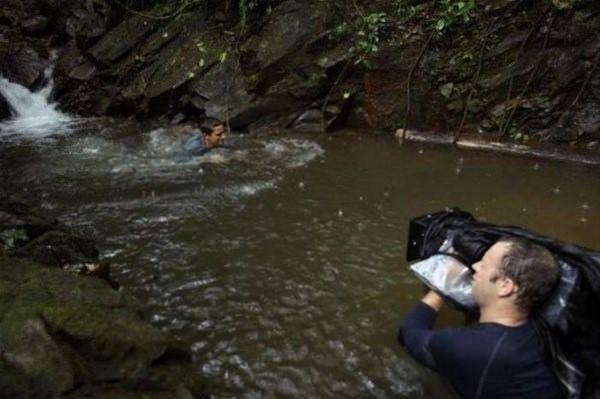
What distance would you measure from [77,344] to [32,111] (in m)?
11.4

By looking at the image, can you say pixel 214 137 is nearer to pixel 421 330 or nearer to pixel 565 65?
pixel 565 65

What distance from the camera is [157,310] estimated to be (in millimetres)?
4719

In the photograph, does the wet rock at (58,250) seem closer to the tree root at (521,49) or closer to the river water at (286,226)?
the river water at (286,226)

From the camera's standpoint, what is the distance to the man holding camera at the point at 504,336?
2736 mm

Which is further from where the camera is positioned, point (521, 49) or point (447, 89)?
point (447, 89)

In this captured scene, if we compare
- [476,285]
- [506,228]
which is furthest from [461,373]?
[506,228]

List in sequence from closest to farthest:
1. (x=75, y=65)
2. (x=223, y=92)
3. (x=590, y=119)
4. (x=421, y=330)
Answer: (x=421, y=330) < (x=590, y=119) < (x=223, y=92) < (x=75, y=65)

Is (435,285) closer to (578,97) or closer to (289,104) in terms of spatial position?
(578,97)

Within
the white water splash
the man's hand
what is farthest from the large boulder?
the man's hand

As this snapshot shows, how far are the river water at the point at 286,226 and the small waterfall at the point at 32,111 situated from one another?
1.30m

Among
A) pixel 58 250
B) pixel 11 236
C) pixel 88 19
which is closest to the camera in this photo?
pixel 58 250

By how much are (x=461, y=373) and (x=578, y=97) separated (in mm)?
7596

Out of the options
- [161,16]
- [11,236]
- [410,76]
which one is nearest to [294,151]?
[410,76]

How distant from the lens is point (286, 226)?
6.33 meters
